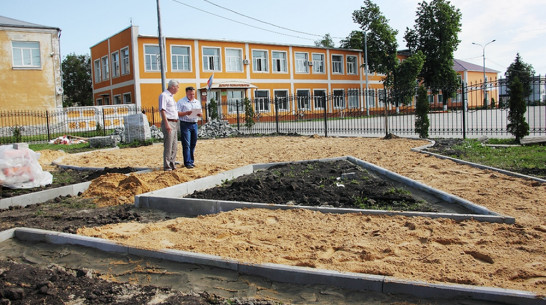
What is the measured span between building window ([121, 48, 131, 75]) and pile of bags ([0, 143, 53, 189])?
90.1ft

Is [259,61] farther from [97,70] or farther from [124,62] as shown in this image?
[97,70]

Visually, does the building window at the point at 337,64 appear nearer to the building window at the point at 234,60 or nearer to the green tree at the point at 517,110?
the building window at the point at 234,60

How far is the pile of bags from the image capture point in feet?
26.0

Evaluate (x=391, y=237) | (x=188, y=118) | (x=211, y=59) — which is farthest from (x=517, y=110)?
(x=211, y=59)

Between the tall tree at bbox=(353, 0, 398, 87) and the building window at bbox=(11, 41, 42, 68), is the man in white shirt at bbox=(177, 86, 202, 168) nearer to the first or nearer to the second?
the building window at bbox=(11, 41, 42, 68)

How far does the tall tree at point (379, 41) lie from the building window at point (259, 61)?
14.7 m

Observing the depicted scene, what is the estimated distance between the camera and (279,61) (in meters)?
42.1

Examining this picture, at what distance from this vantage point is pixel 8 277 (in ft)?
12.0

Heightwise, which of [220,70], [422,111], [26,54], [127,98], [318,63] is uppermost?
[318,63]

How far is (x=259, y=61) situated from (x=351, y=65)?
43.2 ft

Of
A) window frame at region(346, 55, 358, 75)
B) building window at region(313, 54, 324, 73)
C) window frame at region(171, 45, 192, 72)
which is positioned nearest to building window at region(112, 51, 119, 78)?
window frame at region(171, 45, 192, 72)

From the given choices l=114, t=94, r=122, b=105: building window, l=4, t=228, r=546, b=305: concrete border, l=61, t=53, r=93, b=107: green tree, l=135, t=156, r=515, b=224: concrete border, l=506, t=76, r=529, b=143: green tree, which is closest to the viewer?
l=4, t=228, r=546, b=305: concrete border

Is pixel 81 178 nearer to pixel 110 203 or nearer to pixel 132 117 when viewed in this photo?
pixel 110 203

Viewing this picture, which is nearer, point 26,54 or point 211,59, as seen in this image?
point 26,54
